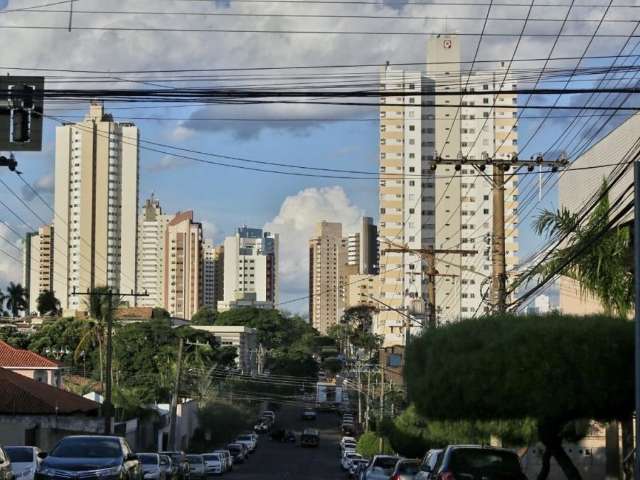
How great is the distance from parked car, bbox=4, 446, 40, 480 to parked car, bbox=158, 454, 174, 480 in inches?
A: 313

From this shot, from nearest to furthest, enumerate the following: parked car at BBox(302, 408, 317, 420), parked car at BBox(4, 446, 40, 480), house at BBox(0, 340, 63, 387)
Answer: parked car at BBox(4, 446, 40, 480) → house at BBox(0, 340, 63, 387) → parked car at BBox(302, 408, 317, 420)

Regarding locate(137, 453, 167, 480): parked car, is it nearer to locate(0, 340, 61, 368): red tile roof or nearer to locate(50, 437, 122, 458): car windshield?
locate(50, 437, 122, 458): car windshield

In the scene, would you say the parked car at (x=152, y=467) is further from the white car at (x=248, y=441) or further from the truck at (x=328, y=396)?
the truck at (x=328, y=396)

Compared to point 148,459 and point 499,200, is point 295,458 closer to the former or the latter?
point 148,459

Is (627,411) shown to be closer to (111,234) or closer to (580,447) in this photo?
(580,447)

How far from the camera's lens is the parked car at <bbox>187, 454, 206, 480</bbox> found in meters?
49.4

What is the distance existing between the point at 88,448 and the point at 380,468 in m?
14.5

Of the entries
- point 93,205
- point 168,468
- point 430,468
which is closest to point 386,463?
point 168,468

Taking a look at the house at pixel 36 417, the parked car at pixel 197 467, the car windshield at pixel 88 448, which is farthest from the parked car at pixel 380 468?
the house at pixel 36 417

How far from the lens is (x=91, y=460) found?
23219 mm

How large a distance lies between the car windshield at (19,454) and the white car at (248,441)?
59353 mm

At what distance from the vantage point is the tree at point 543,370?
22.1m

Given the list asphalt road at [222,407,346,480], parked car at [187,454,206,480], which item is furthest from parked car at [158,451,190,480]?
asphalt road at [222,407,346,480]

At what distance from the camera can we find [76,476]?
73.2 ft
